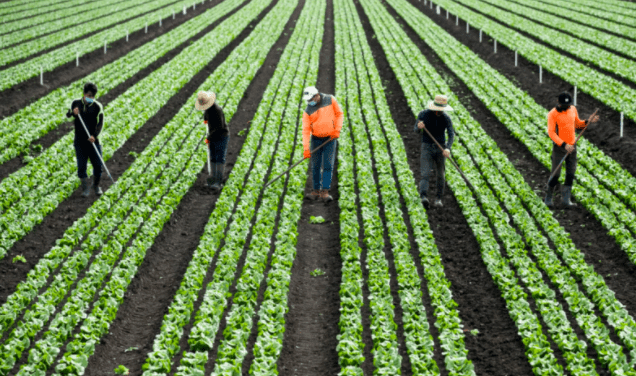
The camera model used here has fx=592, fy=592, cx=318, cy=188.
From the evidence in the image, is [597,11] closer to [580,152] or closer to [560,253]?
[580,152]

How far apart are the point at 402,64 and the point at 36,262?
1881 cm

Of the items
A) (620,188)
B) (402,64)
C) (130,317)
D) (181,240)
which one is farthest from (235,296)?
(402,64)

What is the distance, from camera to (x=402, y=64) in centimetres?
2459

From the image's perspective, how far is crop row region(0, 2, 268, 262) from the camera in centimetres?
990

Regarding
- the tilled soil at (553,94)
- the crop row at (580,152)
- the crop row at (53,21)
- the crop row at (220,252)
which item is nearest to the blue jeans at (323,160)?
the crop row at (220,252)

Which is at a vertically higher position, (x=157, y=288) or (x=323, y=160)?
(x=323, y=160)

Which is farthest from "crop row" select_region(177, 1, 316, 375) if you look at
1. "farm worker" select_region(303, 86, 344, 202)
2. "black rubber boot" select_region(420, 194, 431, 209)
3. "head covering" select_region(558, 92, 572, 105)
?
"head covering" select_region(558, 92, 572, 105)

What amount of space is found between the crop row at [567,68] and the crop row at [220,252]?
996 cm

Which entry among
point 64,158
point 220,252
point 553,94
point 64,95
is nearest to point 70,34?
point 64,95

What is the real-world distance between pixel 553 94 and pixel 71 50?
1982cm

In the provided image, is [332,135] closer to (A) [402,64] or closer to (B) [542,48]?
(A) [402,64]

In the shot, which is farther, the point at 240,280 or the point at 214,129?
the point at 214,129

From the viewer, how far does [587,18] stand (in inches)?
1330

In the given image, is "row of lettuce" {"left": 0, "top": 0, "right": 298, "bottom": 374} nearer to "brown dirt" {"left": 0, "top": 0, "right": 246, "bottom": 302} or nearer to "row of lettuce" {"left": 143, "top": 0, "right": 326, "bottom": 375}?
"brown dirt" {"left": 0, "top": 0, "right": 246, "bottom": 302}
